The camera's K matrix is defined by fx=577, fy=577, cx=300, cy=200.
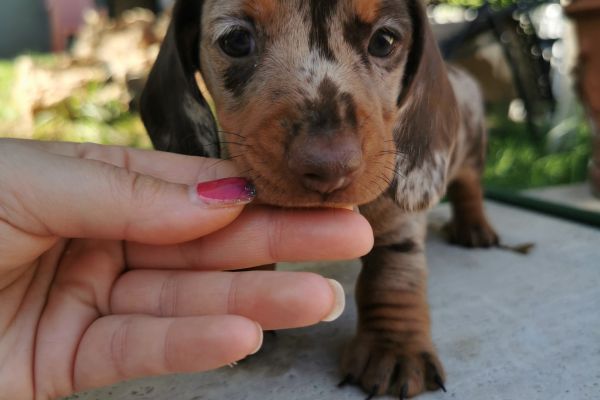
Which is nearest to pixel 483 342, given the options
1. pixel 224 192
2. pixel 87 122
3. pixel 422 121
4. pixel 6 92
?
pixel 422 121

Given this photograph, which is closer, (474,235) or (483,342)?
(483,342)

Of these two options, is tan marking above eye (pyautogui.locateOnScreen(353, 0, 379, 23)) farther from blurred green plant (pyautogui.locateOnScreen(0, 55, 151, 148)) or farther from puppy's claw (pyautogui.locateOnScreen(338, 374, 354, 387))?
blurred green plant (pyautogui.locateOnScreen(0, 55, 151, 148))

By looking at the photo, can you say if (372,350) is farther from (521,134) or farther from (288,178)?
(521,134)

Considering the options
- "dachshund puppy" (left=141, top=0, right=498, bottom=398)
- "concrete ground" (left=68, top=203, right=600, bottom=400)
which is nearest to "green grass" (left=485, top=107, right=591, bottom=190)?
"concrete ground" (left=68, top=203, right=600, bottom=400)

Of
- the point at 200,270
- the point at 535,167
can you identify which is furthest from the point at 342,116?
the point at 535,167

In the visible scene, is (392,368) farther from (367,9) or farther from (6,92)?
(6,92)

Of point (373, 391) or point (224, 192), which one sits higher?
point (224, 192)
